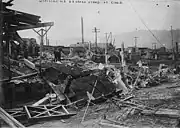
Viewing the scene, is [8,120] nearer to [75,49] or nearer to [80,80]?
[80,80]

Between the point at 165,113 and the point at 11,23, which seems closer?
the point at 165,113

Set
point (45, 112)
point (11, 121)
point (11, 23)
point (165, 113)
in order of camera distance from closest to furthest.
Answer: point (11, 121)
point (165, 113)
point (45, 112)
point (11, 23)

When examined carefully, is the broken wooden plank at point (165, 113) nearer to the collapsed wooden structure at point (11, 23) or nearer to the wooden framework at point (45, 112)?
the wooden framework at point (45, 112)

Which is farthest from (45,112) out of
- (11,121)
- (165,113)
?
(165,113)

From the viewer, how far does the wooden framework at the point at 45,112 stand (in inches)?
279

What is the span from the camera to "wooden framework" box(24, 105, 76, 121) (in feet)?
23.2

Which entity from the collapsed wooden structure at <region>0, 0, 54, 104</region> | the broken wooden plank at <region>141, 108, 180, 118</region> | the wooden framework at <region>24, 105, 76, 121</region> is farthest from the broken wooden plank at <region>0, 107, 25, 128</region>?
the broken wooden plank at <region>141, 108, 180, 118</region>

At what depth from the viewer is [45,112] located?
24.6 feet

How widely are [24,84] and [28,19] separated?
3.36 metres

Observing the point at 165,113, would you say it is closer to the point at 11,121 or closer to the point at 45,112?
the point at 45,112

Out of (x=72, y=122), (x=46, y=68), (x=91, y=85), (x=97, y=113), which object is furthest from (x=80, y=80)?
(x=72, y=122)

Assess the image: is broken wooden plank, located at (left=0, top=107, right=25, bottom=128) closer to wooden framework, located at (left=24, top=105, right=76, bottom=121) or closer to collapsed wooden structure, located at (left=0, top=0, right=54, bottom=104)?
wooden framework, located at (left=24, top=105, right=76, bottom=121)

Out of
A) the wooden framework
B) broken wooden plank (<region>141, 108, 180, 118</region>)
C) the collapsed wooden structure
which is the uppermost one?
the collapsed wooden structure

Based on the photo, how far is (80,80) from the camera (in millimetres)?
10094
